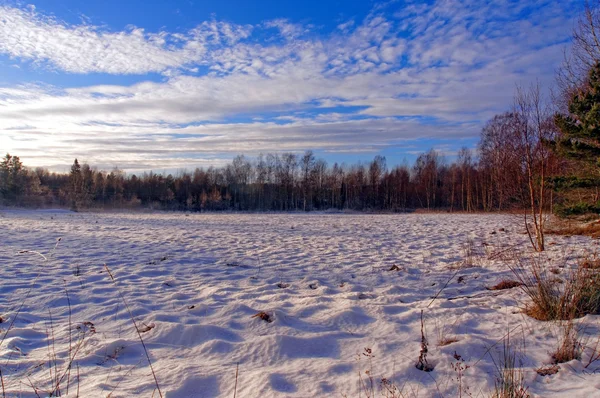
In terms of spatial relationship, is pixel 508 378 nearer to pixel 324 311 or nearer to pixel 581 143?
pixel 324 311

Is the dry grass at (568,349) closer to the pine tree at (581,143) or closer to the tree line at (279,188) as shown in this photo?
the pine tree at (581,143)

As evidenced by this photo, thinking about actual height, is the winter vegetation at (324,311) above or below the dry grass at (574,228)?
below

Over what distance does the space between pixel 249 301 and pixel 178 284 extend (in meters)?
1.91

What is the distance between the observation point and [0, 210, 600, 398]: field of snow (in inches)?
120

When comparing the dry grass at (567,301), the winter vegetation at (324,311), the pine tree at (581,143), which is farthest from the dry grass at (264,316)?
the pine tree at (581,143)

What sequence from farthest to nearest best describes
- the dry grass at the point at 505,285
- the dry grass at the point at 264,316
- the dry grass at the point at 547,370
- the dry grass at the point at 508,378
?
1. the dry grass at the point at 505,285
2. the dry grass at the point at 264,316
3. the dry grass at the point at 547,370
4. the dry grass at the point at 508,378

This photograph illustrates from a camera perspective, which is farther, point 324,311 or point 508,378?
point 324,311

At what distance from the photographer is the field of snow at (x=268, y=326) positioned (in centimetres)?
305

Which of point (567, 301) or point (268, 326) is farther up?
point (567, 301)

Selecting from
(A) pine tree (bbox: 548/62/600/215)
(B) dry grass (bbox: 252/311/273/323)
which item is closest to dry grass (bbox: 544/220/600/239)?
(A) pine tree (bbox: 548/62/600/215)

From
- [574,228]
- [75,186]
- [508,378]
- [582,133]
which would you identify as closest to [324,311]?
[508,378]

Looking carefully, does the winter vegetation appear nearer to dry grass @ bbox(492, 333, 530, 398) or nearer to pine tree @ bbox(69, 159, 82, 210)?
dry grass @ bbox(492, 333, 530, 398)

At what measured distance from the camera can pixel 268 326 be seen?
4566mm

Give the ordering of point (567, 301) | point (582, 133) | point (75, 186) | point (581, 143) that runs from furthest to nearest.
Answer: point (75, 186) → point (581, 143) → point (582, 133) → point (567, 301)
